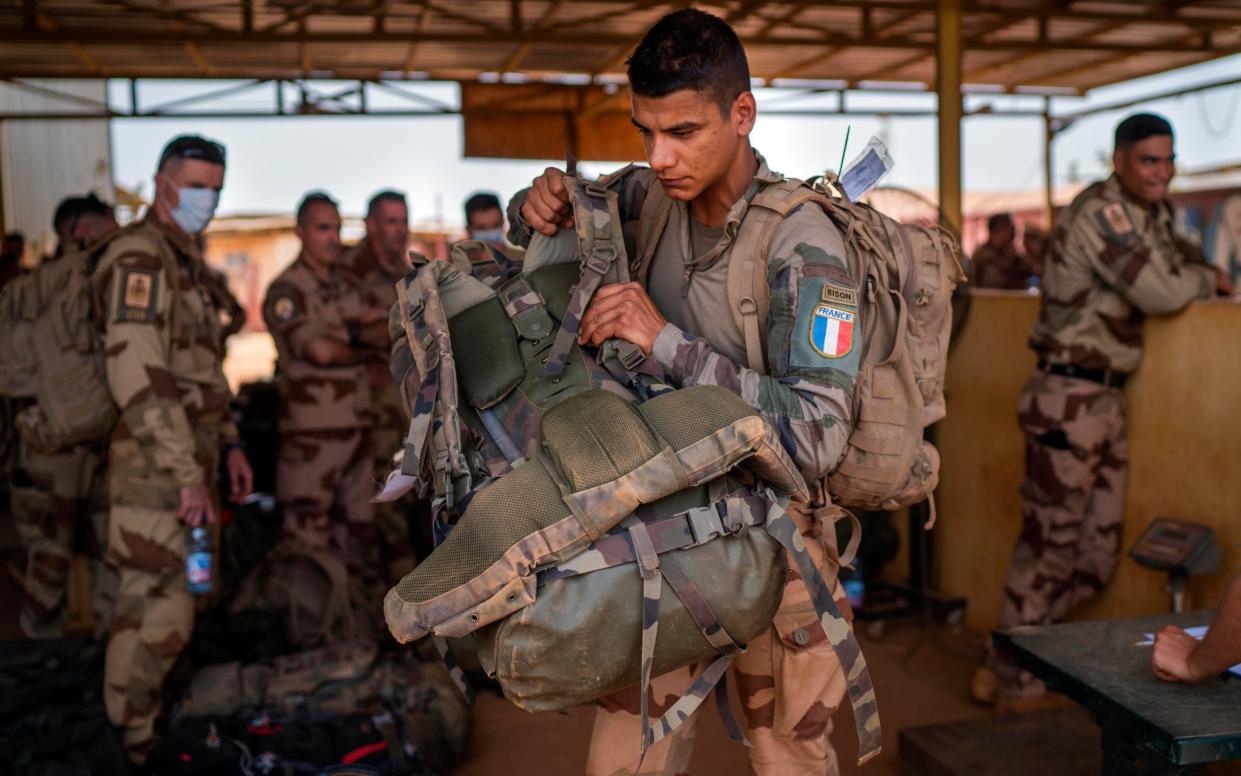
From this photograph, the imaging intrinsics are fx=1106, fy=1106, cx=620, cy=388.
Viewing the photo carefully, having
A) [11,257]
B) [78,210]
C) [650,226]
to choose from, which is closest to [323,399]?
[78,210]

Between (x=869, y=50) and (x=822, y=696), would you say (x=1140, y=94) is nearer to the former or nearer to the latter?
(x=869, y=50)

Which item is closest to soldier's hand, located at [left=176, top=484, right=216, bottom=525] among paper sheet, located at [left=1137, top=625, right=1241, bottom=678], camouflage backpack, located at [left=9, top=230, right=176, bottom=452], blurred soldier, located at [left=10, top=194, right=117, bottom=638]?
camouflage backpack, located at [left=9, top=230, right=176, bottom=452]

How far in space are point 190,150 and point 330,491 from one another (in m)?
1.74

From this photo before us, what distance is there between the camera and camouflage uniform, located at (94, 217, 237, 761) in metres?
3.34

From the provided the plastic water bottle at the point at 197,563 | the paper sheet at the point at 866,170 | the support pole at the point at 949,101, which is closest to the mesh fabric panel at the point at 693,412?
the paper sheet at the point at 866,170

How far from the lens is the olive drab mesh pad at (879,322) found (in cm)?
205

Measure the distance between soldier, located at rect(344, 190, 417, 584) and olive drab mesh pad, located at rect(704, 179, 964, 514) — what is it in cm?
348

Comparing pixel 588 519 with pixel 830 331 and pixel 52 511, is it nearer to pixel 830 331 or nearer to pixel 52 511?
pixel 830 331

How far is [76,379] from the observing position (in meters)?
3.59

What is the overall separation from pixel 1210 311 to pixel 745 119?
2.50 meters

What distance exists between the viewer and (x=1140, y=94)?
11320 mm

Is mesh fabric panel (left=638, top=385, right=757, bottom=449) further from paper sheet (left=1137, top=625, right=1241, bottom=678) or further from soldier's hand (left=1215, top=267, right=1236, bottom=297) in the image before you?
soldier's hand (left=1215, top=267, right=1236, bottom=297)

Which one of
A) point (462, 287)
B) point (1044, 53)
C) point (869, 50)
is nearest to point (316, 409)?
point (462, 287)

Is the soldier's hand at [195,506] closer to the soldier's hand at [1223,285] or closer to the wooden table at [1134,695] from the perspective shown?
the wooden table at [1134,695]
